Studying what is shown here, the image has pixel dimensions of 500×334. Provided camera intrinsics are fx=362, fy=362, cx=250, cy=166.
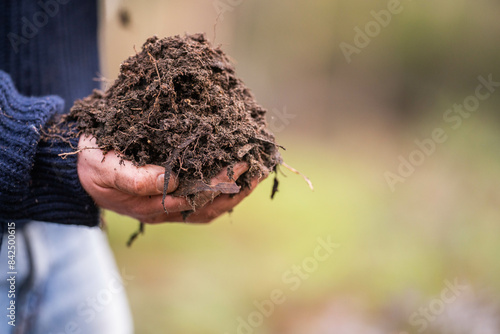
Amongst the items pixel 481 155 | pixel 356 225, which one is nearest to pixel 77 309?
pixel 356 225

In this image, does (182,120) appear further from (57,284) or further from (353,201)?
(353,201)

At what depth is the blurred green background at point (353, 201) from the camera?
309 cm

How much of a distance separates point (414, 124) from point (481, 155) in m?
2.05

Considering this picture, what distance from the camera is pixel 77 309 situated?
169 centimetres

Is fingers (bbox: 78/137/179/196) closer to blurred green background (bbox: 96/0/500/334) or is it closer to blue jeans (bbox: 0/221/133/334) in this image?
blue jeans (bbox: 0/221/133/334)

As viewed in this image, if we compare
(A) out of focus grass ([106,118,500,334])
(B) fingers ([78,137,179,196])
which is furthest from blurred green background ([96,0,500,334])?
(B) fingers ([78,137,179,196])

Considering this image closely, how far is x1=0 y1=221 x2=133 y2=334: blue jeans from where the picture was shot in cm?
144

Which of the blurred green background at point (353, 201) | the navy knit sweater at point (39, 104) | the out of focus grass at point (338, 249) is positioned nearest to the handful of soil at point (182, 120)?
the navy knit sweater at point (39, 104)

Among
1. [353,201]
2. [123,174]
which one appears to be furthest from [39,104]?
[353,201]

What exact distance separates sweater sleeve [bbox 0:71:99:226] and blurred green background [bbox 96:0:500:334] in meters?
0.73

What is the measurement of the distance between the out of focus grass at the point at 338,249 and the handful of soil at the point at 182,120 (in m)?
2.02

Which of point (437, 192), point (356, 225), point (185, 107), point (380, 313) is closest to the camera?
point (185, 107)

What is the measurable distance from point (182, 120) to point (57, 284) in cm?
106

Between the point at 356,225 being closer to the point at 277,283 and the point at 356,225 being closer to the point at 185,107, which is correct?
the point at 277,283
